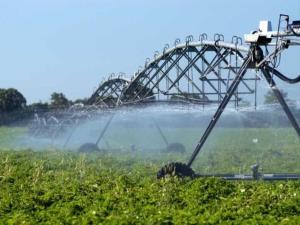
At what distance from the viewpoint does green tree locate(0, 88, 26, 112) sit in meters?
69.5

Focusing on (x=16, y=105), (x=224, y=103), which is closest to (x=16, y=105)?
(x=16, y=105)

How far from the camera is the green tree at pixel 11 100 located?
6950 cm

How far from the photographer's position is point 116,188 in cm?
1179

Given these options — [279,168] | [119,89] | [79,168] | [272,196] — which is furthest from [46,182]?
[119,89]

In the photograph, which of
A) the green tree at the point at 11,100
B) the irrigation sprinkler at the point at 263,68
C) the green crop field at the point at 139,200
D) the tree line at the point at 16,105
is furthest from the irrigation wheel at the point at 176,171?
the green tree at the point at 11,100

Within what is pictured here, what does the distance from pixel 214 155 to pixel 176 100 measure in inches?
98.1

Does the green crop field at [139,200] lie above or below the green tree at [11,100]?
below

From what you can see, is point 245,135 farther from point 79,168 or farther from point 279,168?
point 79,168

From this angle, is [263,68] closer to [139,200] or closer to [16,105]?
[139,200]

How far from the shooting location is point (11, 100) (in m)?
71.6

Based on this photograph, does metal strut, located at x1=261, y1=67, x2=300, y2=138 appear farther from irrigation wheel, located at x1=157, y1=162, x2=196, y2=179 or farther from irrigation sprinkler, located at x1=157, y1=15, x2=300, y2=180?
irrigation wheel, located at x1=157, y1=162, x2=196, y2=179

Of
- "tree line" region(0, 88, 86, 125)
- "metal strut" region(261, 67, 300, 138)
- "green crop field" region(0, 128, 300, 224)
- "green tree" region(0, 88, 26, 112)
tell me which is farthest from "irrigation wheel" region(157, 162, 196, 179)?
"green tree" region(0, 88, 26, 112)

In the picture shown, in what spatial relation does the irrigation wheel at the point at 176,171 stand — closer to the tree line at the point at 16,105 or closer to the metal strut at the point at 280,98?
the metal strut at the point at 280,98

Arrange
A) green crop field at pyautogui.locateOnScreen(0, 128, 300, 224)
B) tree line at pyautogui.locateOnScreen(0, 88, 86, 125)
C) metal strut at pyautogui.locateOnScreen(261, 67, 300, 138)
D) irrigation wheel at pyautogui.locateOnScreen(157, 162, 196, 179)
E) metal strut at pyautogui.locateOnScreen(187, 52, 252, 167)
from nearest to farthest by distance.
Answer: green crop field at pyautogui.locateOnScreen(0, 128, 300, 224), irrigation wheel at pyautogui.locateOnScreen(157, 162, 196, 179), metal strut at pyautogui.locateOnScreen(261, 67, 300, 138), metal strut at pyautogui.locateOnScreen(187, 52, 252, 167), tree line at pyautogui.locateOnScreen(0, 88, 86, 125)
